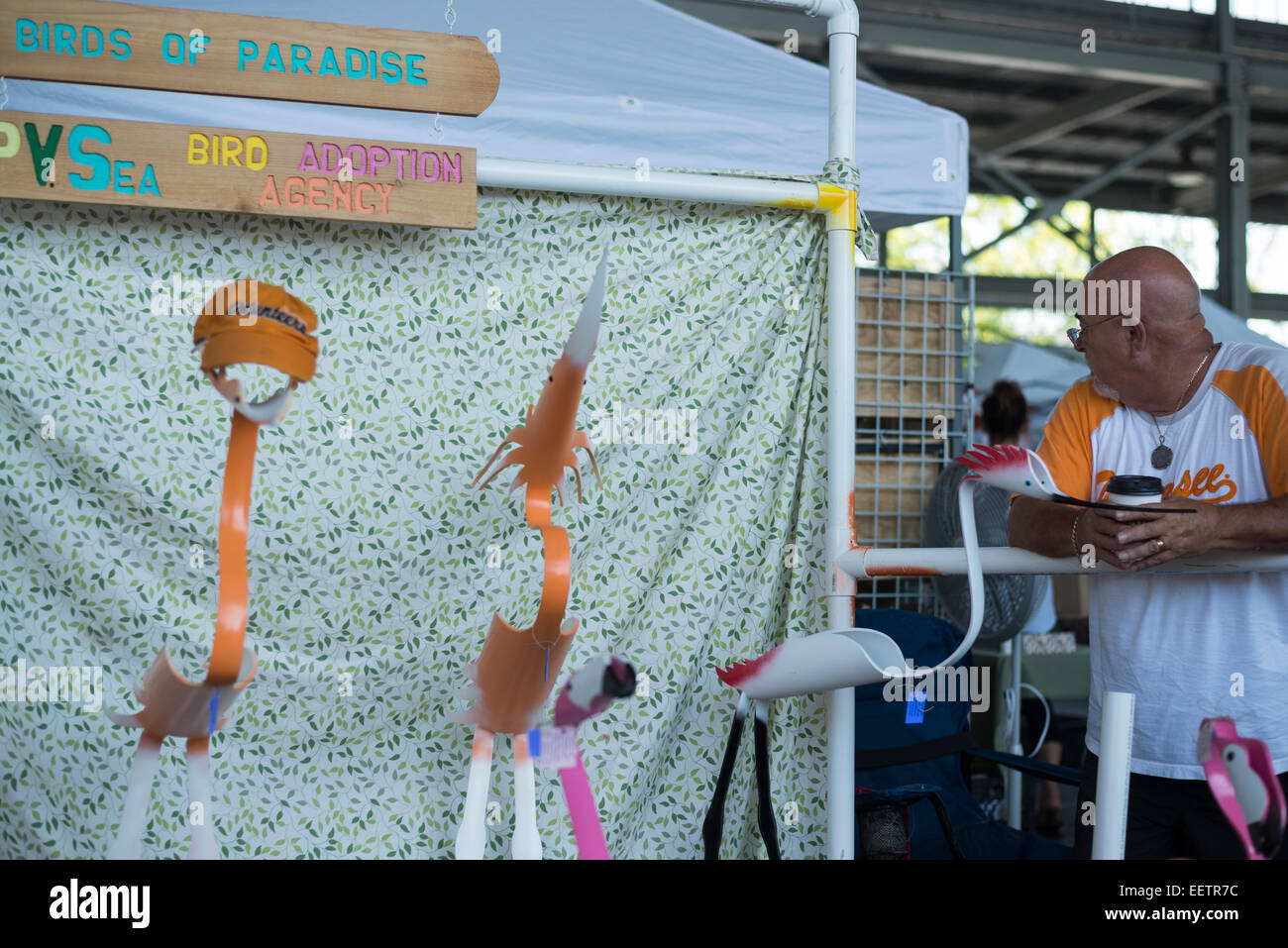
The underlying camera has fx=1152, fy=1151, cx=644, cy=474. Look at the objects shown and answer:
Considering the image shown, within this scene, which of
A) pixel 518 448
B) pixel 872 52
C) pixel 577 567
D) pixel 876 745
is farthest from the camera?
pixel 872 52

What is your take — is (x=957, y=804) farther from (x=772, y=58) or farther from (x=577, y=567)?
(x=772, y=58)

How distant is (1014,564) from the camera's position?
1.71 m

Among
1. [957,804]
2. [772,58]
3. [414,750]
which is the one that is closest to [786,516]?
[414,750]

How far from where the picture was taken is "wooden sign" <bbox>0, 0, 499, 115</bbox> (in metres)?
1.56

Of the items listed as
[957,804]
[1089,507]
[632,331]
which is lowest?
[957,804]

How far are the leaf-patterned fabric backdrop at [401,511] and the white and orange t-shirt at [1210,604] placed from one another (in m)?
0.53

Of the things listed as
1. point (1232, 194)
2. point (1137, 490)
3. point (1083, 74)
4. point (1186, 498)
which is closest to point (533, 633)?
point (1137, 490)

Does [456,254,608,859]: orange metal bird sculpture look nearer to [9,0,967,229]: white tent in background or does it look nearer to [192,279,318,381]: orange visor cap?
[192,279,318,381]: orange visor cap

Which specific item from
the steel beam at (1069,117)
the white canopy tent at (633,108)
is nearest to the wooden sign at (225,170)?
the white canopy tent at (633,108)

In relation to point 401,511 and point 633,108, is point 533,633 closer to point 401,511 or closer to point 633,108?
point 401,511

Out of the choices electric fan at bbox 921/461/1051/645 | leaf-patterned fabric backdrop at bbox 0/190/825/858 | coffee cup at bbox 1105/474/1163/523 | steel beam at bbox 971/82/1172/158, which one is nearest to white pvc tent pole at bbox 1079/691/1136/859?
coffee cup at bbox 1105/474/1163/523

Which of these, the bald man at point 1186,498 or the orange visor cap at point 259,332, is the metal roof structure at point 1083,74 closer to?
the bald man at point 1186,498

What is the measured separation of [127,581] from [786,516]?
1091 millimetres

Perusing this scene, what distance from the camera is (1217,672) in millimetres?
1675
